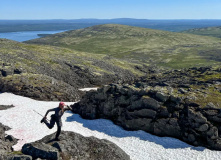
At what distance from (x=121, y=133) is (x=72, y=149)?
11.0m

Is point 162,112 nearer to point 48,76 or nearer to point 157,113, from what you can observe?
point 157,113

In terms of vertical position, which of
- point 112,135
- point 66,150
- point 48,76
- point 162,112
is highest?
point 66,150

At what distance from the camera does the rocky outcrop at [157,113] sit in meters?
30.4

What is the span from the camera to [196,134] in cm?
3038

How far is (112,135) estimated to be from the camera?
109 feet

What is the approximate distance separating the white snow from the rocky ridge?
1.38 meters

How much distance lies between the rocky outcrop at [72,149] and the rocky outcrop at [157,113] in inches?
328

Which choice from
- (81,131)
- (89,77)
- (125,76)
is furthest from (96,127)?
(125,76)

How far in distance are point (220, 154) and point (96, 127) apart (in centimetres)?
1791

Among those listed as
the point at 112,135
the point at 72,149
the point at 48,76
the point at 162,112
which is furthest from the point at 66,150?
the point at 48,76

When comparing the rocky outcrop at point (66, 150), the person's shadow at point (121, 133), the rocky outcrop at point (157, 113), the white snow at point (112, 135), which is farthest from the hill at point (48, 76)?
the rocky outcrop at point (66, 150)

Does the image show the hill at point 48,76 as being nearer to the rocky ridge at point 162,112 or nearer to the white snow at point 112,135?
the white snow at point 112,135

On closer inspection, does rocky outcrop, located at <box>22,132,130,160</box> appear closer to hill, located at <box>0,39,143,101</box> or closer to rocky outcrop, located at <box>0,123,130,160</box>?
rocky outcrop, located at <box>0,123,130,160</box>

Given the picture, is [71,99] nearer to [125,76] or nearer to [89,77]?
[89,77]
